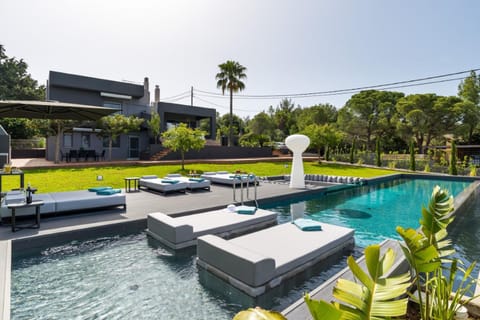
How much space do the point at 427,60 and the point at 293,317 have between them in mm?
23987

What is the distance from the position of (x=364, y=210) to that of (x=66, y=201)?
927 centimetres

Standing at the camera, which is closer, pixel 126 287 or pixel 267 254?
pixel 126 287

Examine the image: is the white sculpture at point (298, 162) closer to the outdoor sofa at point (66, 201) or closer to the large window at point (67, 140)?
the outdoor sofa at point (66, 201)

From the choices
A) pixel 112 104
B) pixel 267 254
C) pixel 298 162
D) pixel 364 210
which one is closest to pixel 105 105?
pixel 112 104

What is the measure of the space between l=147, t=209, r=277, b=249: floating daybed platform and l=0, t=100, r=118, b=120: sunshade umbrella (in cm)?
387

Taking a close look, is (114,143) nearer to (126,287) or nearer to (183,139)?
(183,139)

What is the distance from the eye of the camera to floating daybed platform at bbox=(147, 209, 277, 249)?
5562 millimetres

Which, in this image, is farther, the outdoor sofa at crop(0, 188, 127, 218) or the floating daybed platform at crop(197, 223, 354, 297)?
the outdoor sofa at crop(0, 188, 127, 218)

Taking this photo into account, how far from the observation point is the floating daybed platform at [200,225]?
5562 millimetres

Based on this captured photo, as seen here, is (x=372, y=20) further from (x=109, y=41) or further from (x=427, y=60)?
(x=109, y=41)

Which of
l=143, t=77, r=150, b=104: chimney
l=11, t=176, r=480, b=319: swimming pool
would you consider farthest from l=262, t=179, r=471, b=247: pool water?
l=143, t=77, r=150, b=104: chimney

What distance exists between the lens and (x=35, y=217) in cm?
661

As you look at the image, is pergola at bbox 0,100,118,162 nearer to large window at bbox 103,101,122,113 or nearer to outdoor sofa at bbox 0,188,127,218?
outdoor sofa at bbox 0,188,127,218

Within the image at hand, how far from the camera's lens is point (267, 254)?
473cm
